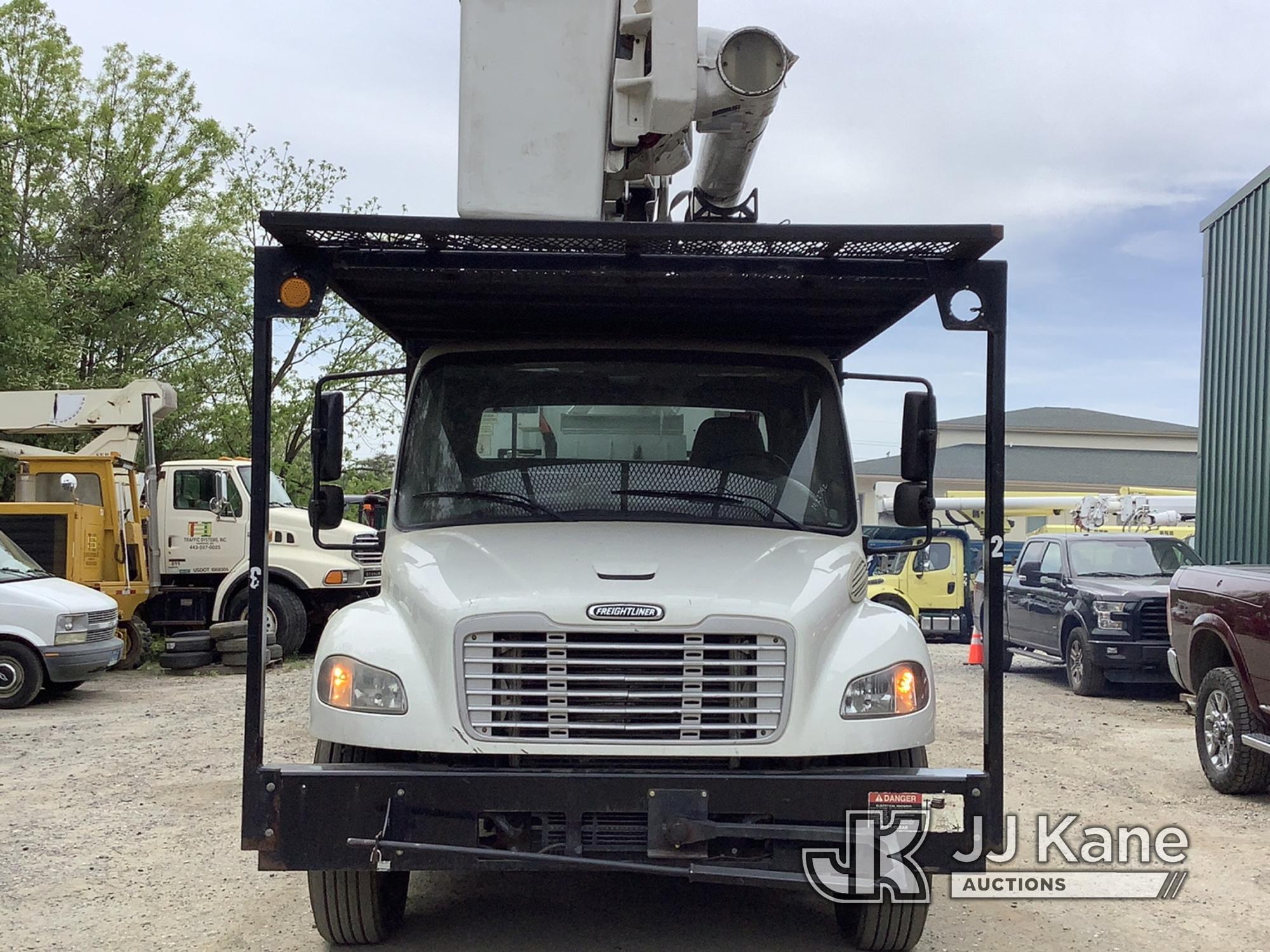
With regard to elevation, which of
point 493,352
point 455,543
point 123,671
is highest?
point 493,352

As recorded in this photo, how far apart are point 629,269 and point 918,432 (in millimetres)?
1504

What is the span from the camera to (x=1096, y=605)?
1407cm

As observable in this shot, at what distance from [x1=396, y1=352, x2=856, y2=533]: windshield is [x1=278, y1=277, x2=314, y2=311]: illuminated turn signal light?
1.03m

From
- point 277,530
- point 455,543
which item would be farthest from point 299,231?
point 277,530

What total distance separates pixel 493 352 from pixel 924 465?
1.93m

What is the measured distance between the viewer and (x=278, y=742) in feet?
34.1

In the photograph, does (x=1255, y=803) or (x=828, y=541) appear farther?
(x=1255, y=803)

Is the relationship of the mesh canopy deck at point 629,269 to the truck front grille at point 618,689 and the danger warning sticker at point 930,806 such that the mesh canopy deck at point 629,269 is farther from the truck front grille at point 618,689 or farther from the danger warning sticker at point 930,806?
the danger warning sticker at point 930,806

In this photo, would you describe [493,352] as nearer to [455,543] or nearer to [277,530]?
[455,543]

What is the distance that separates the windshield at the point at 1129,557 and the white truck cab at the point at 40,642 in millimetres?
10833

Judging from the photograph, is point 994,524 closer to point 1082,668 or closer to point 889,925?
point 889,925

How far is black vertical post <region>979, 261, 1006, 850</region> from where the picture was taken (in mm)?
4785

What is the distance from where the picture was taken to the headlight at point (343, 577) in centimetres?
1738

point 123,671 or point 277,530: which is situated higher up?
point 277,530
